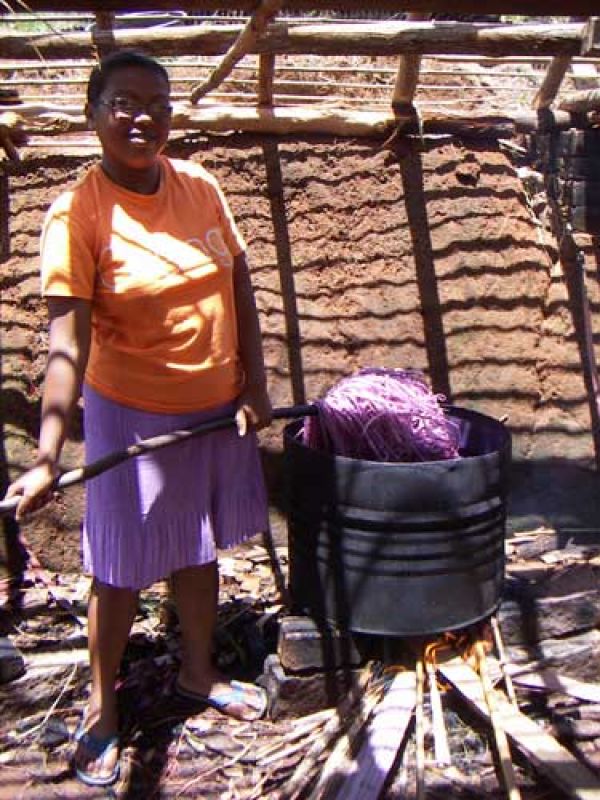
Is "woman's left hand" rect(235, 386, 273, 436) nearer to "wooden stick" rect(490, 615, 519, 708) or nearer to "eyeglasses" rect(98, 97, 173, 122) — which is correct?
"eyeglasses" rect(98, 97, 173, 122)

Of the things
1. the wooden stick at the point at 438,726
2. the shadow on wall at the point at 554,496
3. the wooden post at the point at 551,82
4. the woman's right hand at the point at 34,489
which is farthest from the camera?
the shadow on wall at the point at 554,496

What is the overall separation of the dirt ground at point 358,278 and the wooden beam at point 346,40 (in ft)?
2.64

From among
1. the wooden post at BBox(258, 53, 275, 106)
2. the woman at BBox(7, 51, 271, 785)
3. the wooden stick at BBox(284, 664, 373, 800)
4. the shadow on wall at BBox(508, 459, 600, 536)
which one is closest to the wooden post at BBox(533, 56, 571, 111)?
the wooden post at BBox(258, 53, 275, 106)

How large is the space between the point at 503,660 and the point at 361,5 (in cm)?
242

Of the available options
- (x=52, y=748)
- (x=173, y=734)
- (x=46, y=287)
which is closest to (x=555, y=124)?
(x=46, y=287)

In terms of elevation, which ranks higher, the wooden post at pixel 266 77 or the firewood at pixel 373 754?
the wooden post at pixel 266 77

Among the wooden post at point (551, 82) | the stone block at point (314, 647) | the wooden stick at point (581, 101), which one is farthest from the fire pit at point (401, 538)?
the wooden post at point (551, 82)

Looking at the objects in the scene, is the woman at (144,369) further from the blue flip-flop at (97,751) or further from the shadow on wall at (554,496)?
the shadow on wall at (554,496)

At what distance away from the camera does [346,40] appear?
11.8 feet

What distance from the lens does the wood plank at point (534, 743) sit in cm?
288

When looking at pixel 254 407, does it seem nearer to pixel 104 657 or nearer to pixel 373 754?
pixel 104 657

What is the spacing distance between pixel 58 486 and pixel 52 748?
130 cm

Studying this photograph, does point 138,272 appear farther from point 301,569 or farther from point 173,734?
point 173,734

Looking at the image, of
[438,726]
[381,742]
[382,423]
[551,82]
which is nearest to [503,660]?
[438,726]
